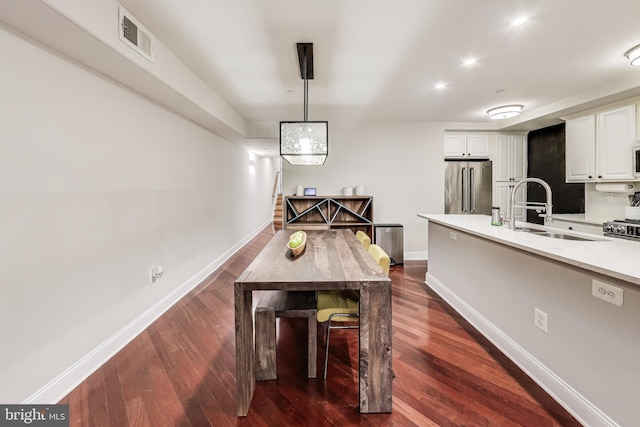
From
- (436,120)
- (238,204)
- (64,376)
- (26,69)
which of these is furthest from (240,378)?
(436,120)

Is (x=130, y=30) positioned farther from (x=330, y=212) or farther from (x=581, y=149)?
(x=581, y=149)

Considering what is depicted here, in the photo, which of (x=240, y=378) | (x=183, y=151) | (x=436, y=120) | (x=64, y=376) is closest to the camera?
(x=240, y=378)

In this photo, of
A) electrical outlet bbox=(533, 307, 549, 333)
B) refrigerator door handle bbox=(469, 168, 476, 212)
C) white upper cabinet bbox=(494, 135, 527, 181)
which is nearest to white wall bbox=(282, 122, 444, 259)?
refrigerator door handle bbox=(469, 168, 476, 212)

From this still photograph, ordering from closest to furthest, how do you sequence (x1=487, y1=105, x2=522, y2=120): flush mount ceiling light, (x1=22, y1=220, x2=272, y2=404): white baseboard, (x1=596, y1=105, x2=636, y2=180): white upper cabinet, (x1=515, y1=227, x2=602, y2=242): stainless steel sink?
(x1=22, y1=220, x2=272, y2=404): white baseboard, (x1=515, y1=227, x2=602, y2=242): stainless steel sink, (x1=596, y1=105, x2=636, y2=180): white upper cabinet, (x1=487, y1=105, x2=522, y2=120): flush mount ceiling light

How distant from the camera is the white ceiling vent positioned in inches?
71.1

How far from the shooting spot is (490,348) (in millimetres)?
2203

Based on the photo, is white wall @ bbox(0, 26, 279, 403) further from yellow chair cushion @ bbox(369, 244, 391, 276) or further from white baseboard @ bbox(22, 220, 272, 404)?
yellow chair cushion @ bbox(369, 244, 391, 276)

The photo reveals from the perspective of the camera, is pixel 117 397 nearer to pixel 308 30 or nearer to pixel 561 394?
pixel 561 394

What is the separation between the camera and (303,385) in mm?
1797

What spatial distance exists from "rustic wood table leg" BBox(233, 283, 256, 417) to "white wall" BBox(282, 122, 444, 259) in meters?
3.62

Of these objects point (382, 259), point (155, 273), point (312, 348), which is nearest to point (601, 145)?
point (382, 259)

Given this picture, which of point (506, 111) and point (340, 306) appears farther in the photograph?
point (506, 111)

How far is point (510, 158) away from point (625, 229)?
2849 millimetres

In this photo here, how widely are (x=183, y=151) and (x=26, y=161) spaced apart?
186 centimetres
